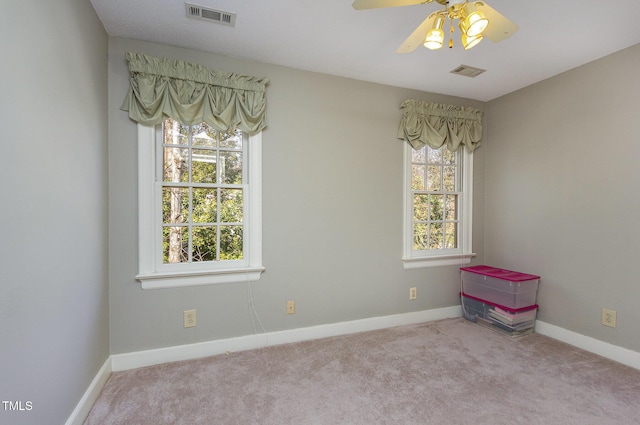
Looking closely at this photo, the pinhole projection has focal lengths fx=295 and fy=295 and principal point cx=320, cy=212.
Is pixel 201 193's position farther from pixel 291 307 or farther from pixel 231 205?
pixel 291 307

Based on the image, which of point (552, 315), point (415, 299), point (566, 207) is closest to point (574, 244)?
point (566, 207)

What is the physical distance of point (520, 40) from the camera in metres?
2.21

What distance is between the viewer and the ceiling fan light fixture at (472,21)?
135cm

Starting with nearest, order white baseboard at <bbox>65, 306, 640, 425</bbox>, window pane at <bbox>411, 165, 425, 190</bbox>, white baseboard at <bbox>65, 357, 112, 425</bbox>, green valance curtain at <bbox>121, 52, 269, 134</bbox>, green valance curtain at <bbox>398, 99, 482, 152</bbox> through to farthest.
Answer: white baseboard at <bbox>65, 357, 112, 425</bbox> → white baseboard at <bbox>65, 306, 640, 425</bbox> → green valance curtain at <bbox>121, 52, 269, 134</bbox> → green valance curtain at <bbox>398, 99, 482, 152</bbox> → window pane at <bbox>411, 165, 425, 190</bbox>

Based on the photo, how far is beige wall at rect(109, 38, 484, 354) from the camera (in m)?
2.24

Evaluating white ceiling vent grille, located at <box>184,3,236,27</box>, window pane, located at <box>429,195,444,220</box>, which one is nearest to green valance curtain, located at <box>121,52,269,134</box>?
white ceiling vent grille, located at <box>184,3,236,27</box>

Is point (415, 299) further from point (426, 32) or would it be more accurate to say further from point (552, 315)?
point (426, 32)

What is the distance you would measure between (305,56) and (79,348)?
2.54 metres

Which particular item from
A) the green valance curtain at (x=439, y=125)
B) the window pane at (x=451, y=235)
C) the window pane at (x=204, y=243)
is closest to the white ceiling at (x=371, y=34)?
the green valance curtain at (x=439, y=125)

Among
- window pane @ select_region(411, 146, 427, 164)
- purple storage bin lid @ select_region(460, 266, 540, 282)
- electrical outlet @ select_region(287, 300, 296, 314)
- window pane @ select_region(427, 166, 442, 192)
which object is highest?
window pane @ select_region(411, 146, 427, 164)

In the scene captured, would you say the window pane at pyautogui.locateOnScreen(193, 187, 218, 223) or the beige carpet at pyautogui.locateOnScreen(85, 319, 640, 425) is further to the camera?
the window pane at pyautogui.locateOnScreen(193, 187, 218, 223)

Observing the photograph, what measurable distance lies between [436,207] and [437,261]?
1.98 ft

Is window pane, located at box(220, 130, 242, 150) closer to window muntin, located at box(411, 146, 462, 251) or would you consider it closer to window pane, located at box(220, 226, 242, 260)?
window pane, located at box(220, 226, 242, 260)

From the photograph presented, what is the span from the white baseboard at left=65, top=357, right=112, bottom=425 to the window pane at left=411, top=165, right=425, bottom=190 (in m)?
3.07
